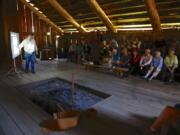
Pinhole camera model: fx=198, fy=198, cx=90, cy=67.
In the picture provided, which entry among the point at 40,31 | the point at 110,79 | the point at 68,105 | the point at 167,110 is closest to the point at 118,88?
the point at 110,79

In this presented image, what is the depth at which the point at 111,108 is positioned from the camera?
3322 millimetres

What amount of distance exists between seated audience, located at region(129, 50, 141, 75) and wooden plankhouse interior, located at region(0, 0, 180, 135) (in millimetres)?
229

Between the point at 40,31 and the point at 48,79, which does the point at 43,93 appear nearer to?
the point at 48,79

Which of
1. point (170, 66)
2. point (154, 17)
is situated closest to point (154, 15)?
point (154, 17)

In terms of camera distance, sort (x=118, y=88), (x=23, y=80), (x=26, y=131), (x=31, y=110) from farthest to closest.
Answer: (x=23, y=80), (x=118, y=88), (x=31, y=110), (x=26, y=131)

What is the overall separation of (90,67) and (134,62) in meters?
1.86

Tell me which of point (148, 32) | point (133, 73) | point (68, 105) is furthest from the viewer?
point (148, 32)

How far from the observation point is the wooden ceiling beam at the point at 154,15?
17.1 feet

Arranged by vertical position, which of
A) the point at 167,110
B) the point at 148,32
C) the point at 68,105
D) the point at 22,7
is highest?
the point at 22,7

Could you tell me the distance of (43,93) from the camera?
4586 millimetres

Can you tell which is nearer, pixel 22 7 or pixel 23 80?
pixel 23 80

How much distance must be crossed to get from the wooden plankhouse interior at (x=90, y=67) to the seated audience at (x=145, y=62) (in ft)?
1.09

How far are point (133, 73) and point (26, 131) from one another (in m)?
4.12

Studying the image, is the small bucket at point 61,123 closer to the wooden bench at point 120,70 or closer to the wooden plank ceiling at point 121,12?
the wooden bench at point 120,70
